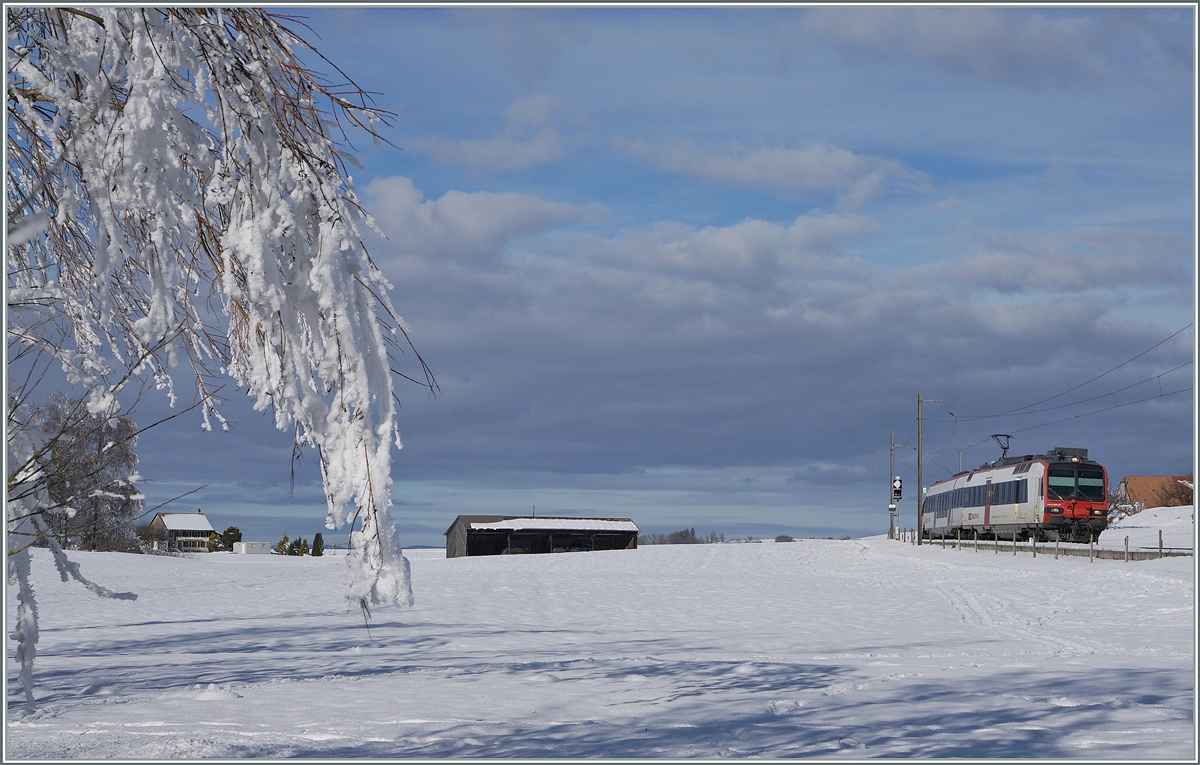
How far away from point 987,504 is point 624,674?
34681 millimetres

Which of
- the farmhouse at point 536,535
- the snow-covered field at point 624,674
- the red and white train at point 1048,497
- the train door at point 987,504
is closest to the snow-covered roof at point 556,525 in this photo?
the farmhouse at point 536,535

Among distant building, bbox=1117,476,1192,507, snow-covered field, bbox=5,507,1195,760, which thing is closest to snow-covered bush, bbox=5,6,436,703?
snow-covered field, bbox=5,507,1195,760

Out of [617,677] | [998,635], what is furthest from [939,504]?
[617,677]

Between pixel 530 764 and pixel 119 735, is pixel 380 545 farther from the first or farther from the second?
pixel 119 735

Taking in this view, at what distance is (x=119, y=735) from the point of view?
621 centimetres

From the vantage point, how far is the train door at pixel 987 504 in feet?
131

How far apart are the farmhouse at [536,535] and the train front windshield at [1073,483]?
2292 cm

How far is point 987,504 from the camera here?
40.2 meters

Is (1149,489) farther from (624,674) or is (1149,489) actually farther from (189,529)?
(624,674)

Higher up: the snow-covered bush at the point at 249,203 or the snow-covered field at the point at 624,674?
the snow-covered bush at the point at 249,203

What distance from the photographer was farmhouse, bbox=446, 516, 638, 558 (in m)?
52.3

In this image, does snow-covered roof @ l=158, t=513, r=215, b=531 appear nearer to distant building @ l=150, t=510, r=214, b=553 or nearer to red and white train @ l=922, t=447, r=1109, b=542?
distant building @ l=150, t=510, r=214, b=553

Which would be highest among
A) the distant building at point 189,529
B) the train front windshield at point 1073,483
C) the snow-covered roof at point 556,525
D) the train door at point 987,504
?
the train front windshield at point 1073,483

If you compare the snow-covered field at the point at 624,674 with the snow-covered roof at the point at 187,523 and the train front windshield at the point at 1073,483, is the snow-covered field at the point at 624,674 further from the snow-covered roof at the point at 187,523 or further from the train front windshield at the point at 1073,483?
the snow-covered roof at the point at 187,523
